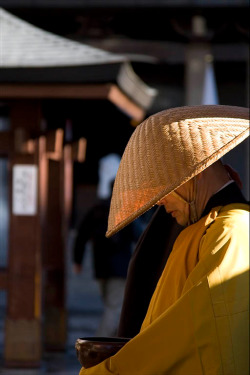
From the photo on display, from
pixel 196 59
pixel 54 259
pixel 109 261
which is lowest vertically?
pixel 54 259

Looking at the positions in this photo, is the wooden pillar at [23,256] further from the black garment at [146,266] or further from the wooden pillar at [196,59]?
the black garment at [146,266]

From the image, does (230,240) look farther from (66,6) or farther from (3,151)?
(66,6)

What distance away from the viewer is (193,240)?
2979 mm

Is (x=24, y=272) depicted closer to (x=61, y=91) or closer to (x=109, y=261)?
(x=109, y=261)

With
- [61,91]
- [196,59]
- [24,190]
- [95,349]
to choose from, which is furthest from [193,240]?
[196,59]

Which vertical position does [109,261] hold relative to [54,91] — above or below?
below

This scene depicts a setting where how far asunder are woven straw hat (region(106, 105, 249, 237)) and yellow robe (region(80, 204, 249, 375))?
0.72ft

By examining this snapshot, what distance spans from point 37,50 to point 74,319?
14.7 ft

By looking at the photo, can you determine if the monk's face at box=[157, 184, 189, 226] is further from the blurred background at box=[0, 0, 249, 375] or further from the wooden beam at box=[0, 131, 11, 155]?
the wooden beam at box=[0, 131, 11, 155]

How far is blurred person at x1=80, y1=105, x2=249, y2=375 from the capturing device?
108 inches

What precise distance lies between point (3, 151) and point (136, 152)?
17.8ft

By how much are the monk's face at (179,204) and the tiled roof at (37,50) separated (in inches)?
192

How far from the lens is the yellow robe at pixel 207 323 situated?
8.95 ft

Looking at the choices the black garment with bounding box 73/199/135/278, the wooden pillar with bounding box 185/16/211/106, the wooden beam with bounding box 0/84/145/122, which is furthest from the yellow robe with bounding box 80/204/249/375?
the wooden pillar with bounding box 185/16/211/106
